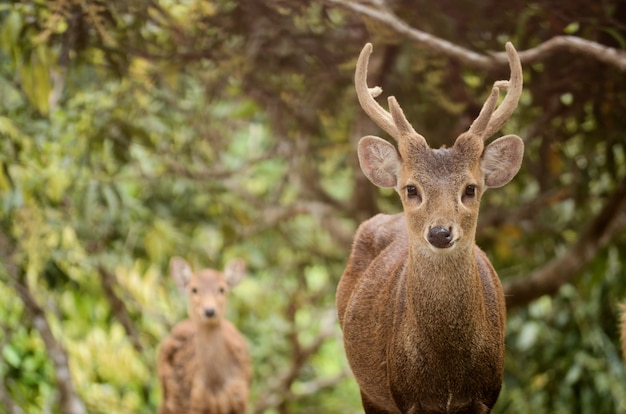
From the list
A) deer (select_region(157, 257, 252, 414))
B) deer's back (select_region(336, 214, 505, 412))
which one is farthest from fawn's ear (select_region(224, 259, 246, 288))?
deer's back (select_region(336, 214, 505, 412))

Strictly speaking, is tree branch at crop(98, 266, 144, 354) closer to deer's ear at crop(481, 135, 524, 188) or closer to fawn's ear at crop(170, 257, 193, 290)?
fawn's ear at crop(170, 257, 193, 290)

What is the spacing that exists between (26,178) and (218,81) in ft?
5.75

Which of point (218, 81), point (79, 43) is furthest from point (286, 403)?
point (79, 43)

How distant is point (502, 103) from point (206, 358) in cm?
367

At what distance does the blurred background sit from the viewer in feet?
19.9

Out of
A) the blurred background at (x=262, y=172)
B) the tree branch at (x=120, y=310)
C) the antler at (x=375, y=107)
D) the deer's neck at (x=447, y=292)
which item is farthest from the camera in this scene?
the tree branch at (x=120, y=310)

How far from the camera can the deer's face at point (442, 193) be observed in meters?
3.30

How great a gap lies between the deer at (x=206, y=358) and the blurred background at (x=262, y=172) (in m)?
0.99

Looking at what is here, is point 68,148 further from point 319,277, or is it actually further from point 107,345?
point 319,277

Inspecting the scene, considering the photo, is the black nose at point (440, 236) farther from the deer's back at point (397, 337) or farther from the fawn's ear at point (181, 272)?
the fawn's ear at point (181, 272)

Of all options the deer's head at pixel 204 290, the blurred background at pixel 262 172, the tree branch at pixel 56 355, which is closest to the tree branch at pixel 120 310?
the blurred background at pixel 262 172

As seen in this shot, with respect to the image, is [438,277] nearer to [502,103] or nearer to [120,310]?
[502,103]

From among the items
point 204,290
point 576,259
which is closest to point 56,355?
point 204,290

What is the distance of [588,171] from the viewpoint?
300 inches
